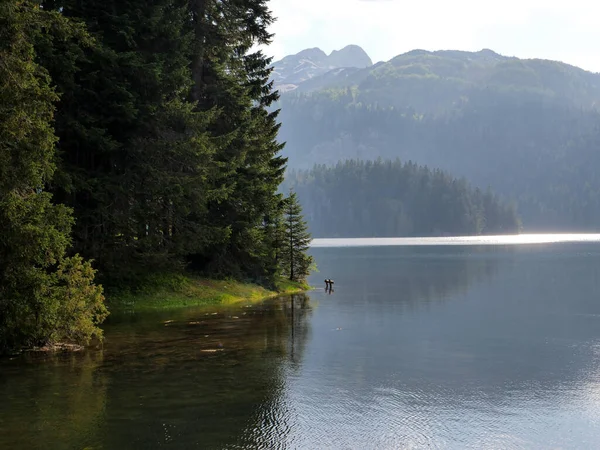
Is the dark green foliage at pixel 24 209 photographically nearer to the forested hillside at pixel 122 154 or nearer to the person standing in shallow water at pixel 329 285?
the forested hillside at pixel 122 154

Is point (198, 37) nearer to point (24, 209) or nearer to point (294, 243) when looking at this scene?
point (294, 243)

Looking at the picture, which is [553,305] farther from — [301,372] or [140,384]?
[140,384]

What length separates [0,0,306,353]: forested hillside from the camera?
16812 millimetres

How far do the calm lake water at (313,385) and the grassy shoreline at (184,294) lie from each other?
2899 mm

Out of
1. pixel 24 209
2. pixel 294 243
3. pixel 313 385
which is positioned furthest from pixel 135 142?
pixel 294 243

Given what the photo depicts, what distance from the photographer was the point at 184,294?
1305 inches

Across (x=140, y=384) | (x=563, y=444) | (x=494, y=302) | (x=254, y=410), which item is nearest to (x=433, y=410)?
(x=563, y=444)

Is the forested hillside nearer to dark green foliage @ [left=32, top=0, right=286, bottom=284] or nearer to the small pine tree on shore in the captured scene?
dark green foliage @ [left=32, top=0, right=286, bottom=284]

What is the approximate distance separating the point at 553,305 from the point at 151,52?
28.2 metres

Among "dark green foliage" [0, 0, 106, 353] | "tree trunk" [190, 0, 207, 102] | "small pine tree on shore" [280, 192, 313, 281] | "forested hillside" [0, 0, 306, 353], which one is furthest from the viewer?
"small pine tree on shore" [280, 192, 313, 281]

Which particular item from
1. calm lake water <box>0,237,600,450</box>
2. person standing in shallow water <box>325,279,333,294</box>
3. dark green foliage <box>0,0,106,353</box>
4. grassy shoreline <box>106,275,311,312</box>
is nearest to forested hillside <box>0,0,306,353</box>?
dark green foliage <box>0,0,106,353</box>

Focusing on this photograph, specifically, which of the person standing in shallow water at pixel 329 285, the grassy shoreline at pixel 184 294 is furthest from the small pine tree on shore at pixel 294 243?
the grassy shoreline at pixel 184 294

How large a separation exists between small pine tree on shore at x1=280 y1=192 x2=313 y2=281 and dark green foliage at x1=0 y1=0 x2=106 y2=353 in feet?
96.7

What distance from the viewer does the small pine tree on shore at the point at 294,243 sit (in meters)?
48.3
